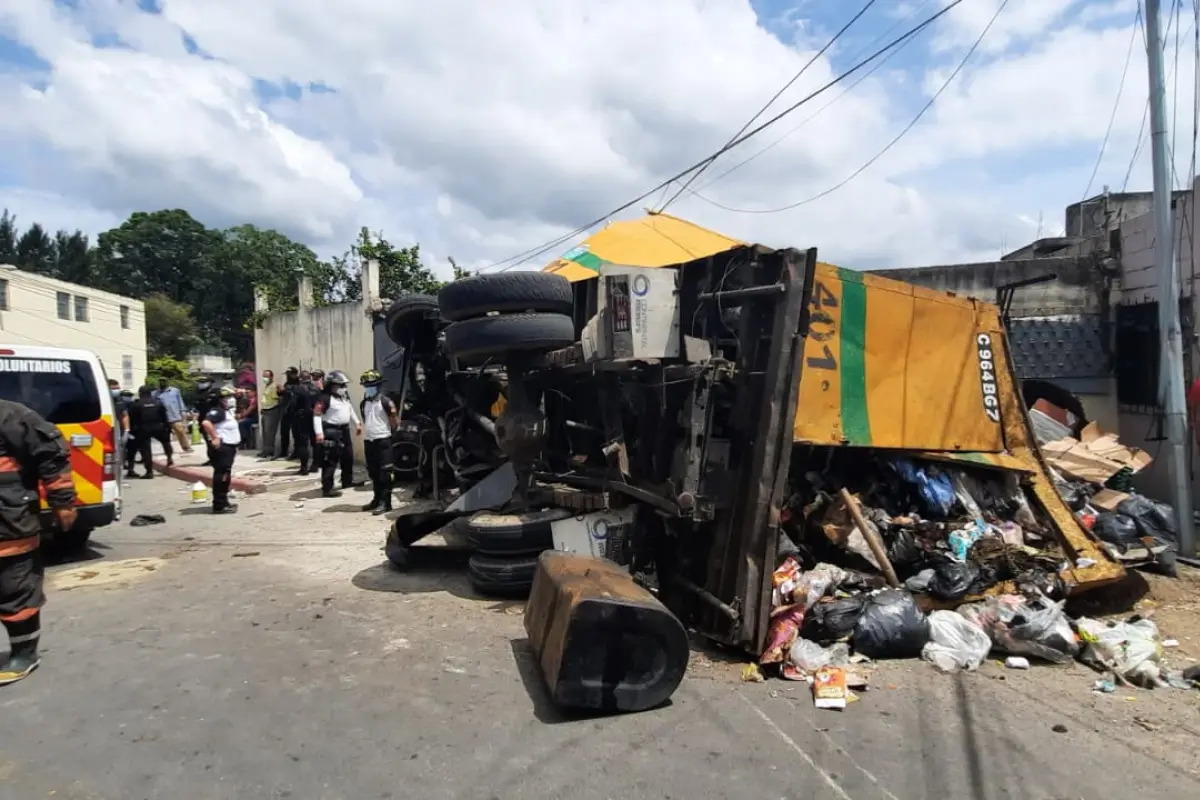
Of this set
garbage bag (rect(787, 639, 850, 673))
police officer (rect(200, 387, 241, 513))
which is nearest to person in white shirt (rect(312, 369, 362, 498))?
police officer (rect(200, 387, 241, 513))

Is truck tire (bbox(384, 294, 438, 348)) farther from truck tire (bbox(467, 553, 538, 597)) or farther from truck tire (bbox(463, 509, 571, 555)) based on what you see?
truck tire (bbox(467, 553, 538, 597))

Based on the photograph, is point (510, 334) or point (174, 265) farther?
point (174, 265)

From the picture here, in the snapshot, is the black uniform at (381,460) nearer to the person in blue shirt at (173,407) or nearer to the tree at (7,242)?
the person in blue shirt at (173,407)

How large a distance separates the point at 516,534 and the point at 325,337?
1108cm

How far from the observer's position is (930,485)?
5.70m

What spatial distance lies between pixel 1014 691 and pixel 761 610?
1.31m

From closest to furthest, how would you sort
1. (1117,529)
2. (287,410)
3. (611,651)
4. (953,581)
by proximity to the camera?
(611,651) < (953,581) < (1117,529) < (287,410)

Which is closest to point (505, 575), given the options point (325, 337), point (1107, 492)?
point (1107, 492)

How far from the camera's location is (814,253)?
15.3ft

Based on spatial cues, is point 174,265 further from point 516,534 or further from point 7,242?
point 516,534

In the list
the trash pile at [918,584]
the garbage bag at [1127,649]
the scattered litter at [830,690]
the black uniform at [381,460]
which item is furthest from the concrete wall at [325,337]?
the garbage bag at [1127,649]

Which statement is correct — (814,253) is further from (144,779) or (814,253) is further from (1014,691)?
(144,779)

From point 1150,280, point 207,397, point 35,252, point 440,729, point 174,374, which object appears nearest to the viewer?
point 440,729

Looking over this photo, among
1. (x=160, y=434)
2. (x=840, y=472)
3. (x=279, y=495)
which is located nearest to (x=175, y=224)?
(x=160, y=434)
